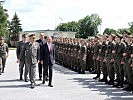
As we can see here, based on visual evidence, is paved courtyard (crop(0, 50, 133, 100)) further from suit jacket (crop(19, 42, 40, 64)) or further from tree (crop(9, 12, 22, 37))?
tree (crop(9, 12, 22, 37))

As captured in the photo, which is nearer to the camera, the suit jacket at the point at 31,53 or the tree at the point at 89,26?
the suit jacket at the point at 31,53

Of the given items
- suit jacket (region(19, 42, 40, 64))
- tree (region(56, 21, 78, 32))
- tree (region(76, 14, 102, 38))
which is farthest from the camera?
tree (region(56, 21, 78, 32))

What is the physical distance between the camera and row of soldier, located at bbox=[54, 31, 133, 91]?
13.4m

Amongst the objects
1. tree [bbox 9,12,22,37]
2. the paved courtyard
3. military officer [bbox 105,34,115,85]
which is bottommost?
the paved courtyard

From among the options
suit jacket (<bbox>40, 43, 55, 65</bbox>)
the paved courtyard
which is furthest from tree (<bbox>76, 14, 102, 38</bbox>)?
suit jacket (<bbox>40, 43, 55, 65</bbox>)

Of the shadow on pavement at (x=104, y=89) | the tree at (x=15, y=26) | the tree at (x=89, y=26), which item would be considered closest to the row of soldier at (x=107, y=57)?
the shadow on pavement at (x=104, y=89)

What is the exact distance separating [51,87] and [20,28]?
114m

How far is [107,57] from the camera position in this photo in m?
15.5

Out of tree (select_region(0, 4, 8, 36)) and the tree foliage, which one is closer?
tree (select_region(0, 4, 8, 36))

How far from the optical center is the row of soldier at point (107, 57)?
13.4 m

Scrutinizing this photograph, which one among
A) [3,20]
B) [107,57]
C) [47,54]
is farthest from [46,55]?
[3,20]

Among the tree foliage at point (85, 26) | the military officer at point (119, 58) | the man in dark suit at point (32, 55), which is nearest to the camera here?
the military officer at point (119, 58)

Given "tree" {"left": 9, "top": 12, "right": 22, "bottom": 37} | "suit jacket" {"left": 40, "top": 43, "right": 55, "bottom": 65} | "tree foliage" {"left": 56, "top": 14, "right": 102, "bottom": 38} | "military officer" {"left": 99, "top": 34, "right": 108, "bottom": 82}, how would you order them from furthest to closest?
"tree foliage" {"left": 56, "top": 14, "right": 102, "bottom": 38}
"tree" {"left": 9, "top": 12, "right": 22, "bottom": 37}
"military officer" {"left": 99, "top": 34, "right": 108, "bottom": 82}
"suit jacket" {"left": 40, "top": 43, "right": 55, "bottom": 65}

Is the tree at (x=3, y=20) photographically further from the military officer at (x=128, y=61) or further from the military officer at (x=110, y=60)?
the military officer at (x=128, y=61)
